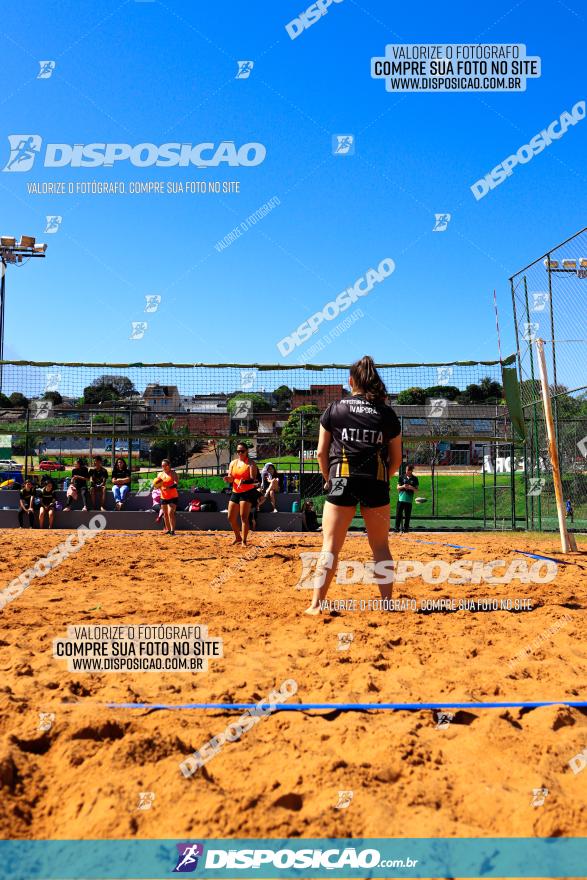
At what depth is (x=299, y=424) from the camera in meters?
15.2

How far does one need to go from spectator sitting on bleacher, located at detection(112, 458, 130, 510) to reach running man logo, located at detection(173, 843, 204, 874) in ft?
43.9

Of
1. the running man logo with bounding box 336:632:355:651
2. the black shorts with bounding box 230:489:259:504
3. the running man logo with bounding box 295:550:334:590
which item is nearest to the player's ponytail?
the running man logo with bounding box 295:550:334:590

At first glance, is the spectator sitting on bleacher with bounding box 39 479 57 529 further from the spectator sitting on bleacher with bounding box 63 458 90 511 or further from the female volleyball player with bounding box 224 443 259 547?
the female volleyball player with bounding box 224 443 259 547

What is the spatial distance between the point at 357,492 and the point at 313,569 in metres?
2.48

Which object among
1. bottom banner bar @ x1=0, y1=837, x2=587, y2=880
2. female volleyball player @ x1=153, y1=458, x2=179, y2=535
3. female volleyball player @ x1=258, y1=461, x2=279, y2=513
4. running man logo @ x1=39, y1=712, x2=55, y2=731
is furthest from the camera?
female volleyball player @ x1=258, y1=461, x2=279, y2=513

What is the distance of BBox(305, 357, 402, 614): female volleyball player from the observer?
4559 mm

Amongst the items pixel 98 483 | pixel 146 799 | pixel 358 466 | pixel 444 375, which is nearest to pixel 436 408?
pixel 444 375

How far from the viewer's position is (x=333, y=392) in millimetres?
15031

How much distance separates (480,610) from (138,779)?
3106mm

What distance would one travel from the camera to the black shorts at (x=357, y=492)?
455cm

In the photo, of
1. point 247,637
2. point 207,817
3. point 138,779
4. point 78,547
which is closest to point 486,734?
point 207,817

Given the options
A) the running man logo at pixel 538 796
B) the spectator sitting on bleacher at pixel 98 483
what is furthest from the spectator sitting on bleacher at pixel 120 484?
the running man logo at pixel 538 796

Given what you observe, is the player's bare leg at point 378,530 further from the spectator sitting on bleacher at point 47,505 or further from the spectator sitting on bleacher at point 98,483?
the spectator sitting on bleacher at point 98,483

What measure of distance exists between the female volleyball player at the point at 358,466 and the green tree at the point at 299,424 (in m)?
9.47
